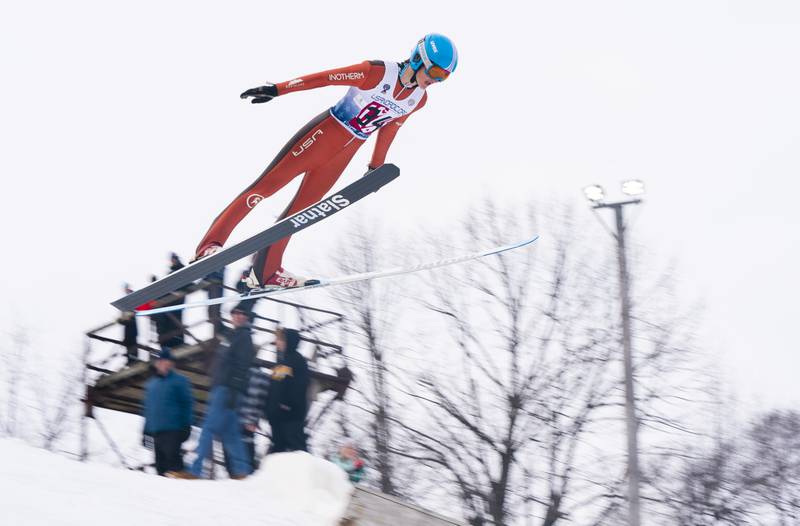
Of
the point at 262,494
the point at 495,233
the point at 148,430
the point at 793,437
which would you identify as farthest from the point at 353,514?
the point at 793,437

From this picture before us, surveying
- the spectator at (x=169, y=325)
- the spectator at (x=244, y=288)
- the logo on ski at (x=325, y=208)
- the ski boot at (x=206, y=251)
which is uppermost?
the logo on ski at (x=325, y=208)

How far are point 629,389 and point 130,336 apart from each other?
210 inches

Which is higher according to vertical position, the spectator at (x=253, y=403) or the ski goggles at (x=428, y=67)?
the ski goggles at (x=428, y=67)

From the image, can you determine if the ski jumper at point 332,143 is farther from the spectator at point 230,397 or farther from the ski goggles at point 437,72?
the spectator at point 230,397

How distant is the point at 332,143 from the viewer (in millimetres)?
6973

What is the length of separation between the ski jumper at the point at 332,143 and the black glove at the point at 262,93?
45cm

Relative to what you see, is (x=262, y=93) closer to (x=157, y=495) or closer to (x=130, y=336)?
(x=157, y=495)

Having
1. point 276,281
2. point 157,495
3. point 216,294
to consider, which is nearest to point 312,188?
point 276,281

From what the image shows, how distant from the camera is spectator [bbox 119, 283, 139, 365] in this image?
28.0 ft

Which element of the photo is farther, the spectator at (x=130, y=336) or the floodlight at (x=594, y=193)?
the floodlight at (x=594, y=193)

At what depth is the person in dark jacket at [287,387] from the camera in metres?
6.38

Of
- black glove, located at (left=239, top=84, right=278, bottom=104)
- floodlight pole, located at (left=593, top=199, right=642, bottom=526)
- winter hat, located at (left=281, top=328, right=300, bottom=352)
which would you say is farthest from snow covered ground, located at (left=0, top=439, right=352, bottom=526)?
floodlight pole, located at (left=593, top=199, right=642, bottom=526)

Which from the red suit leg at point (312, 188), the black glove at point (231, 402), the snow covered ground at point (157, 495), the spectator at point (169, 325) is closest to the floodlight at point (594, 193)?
the red suit leg at point (312, 188)

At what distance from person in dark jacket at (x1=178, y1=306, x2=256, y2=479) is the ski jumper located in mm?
917
